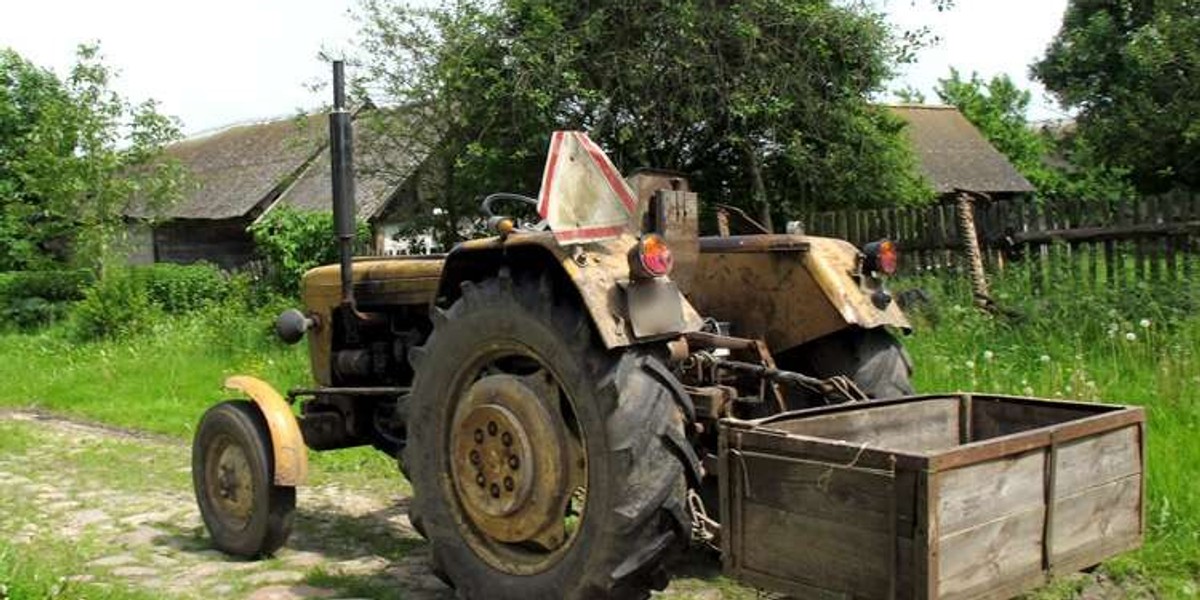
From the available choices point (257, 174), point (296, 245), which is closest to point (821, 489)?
point (296, 245)

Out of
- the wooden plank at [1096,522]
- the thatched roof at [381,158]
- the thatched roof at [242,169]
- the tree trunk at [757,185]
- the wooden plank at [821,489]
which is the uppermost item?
the thatched roof at [242,169]

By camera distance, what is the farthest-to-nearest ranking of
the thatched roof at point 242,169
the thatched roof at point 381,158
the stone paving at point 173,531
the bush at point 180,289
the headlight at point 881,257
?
1. the thatched roof at point 242,169
2. the bush at point 180,289
3. the thatched roof at point 381,158
4. the stone paving at point 173,531
5. the headlight at point 881,257

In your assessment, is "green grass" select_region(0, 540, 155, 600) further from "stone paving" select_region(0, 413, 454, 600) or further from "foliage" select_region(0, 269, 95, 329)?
"foliage" select_region(0, 269, 95, 329)

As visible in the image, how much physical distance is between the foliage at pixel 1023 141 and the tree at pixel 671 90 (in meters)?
21.0

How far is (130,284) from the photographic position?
18.0 m

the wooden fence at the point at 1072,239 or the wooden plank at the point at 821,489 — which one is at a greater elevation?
the wooden fence at the point at 1072,239

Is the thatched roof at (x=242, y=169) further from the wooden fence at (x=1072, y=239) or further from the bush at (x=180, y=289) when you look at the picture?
the wooden fence at (x=1072, y=239)

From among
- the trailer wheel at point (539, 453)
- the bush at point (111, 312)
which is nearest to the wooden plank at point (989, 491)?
the trailer wheel at point (539, 453)

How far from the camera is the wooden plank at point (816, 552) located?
334 centimetres

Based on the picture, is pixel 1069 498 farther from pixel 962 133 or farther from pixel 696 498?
pixel 962 133

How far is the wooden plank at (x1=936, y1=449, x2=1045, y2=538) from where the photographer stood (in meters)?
3.26

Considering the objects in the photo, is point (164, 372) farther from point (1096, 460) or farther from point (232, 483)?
point (1096, 460)

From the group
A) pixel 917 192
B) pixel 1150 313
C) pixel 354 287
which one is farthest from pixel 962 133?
pixel 354 287

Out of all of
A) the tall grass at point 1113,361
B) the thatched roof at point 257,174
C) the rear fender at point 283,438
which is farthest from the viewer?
the thatched roof at point 257,174
